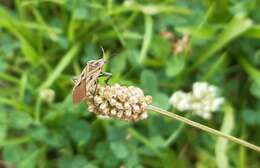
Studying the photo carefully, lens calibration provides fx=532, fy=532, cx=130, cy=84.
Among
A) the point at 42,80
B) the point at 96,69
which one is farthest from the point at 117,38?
the point at 96,69

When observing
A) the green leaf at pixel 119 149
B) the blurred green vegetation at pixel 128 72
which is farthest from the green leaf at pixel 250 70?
the green leaf at pixel 119 149

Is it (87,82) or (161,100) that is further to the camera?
(161,100)

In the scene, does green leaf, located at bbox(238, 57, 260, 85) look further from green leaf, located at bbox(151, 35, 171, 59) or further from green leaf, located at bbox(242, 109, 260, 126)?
green leaf, located at bbox(151, 35, 171, 59)

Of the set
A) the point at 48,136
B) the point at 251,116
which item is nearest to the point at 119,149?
the point at 48,136

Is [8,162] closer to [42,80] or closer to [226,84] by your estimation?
[42,80]

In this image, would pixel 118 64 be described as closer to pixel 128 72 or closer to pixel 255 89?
pixel 128 72

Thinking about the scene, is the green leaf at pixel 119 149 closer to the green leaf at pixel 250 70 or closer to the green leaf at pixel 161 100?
the green leaf at pixel 161 100
